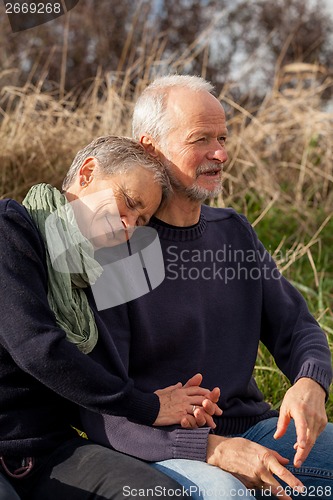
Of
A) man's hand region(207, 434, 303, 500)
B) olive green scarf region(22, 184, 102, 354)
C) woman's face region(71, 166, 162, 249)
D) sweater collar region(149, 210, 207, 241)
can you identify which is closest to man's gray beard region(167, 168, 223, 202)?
sweater collar region(149, 210, 207, 241)

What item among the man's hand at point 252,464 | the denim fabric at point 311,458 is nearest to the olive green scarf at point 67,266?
the man's hand at point 252,464

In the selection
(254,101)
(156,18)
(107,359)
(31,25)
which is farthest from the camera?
(156,18)

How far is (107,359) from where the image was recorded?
8.42 feet

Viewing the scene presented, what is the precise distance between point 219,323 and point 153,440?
569 mm

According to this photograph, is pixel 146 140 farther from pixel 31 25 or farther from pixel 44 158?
pixel 31 25

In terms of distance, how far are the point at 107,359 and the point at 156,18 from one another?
7.13 metres

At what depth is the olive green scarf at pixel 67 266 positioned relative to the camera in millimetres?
2467

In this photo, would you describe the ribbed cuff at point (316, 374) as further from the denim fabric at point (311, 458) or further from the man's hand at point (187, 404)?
the man's hand at point (187, 404)

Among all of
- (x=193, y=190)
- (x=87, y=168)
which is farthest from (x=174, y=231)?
(x=87, y=168)

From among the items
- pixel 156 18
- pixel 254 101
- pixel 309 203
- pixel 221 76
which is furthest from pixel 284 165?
pixel 156 18

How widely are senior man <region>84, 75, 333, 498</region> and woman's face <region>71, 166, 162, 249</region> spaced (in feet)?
0.77

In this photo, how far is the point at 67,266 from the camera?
2.48m

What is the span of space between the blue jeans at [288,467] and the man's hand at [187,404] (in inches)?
4.8

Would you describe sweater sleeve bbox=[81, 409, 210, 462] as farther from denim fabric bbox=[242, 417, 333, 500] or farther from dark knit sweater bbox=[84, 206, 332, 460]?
denim fabric bbox=[242, 417, 333, 500]
